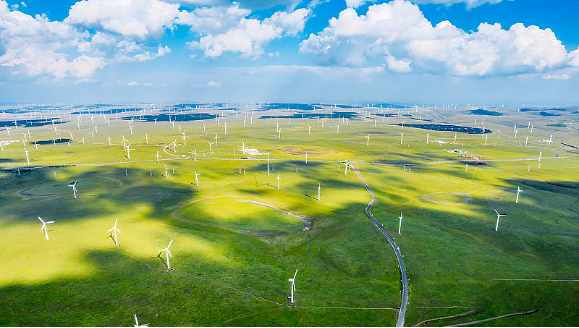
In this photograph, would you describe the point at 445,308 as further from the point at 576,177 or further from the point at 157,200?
the point at 576,177

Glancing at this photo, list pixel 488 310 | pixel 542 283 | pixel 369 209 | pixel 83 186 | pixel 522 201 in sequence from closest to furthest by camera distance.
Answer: pixel 488 310 < pixel 542 283 < pixel 369 209 < pixel 522 201 < pixel 83 186

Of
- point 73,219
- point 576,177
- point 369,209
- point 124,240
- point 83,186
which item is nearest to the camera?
point 124,240

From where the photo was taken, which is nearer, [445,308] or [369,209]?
[445,308]

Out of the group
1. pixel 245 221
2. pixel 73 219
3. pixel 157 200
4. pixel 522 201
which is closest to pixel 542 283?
pixel 522 201

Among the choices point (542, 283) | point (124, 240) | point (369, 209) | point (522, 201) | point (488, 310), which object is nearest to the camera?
point (488, 310)

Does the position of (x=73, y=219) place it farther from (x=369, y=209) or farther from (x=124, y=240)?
(x=369, y=209)

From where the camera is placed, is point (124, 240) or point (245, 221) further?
point (245, 221)

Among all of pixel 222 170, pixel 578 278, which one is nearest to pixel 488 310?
pixel 578 278

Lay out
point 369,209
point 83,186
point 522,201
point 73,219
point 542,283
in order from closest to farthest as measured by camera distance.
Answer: point 542,283 < point 73,219 < point 369,209 < point 522,201 < point 83,186

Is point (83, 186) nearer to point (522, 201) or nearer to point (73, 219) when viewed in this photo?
point (73, 219)
